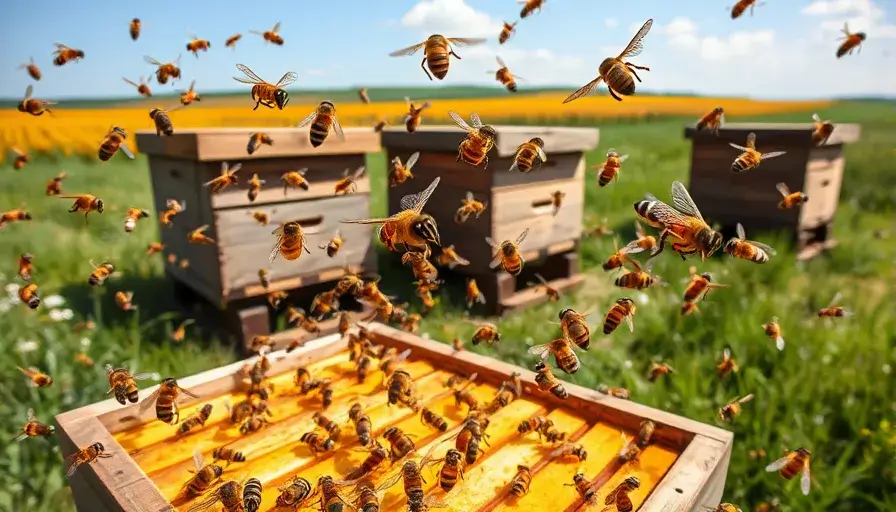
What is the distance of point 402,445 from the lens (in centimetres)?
213

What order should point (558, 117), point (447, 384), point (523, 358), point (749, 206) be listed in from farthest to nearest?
point (558, 117) → point (749, 206) → point (523, 358) → point (447, 384)

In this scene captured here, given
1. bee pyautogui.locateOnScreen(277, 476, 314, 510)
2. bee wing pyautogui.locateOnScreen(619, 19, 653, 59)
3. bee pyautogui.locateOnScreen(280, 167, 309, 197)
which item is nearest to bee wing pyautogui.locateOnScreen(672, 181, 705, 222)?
bee wing pyautogui.locateOnScreen(619, 19, 653, 59)

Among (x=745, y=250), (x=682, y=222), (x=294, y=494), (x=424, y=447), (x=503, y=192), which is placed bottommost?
(x=424, y=447)

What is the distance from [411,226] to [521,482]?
36.5 inches

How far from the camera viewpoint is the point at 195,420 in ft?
7.88

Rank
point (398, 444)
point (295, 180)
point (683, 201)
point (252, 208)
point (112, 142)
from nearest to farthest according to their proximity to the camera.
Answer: point (683, 201) < point (398, 444) < point (112, 142) < point (295, 180) < point (252, 208)

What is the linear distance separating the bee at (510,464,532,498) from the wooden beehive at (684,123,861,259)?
5.52 m

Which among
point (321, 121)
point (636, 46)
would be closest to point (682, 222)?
point (636, 46)

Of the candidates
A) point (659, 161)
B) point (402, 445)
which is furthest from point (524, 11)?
point (659, 161)

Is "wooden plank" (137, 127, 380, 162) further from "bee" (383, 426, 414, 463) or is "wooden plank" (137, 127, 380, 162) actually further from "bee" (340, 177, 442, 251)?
"bee" (383, 426, 414, 463)

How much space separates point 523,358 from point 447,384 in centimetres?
147

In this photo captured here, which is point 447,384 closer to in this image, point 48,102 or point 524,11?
point 524,11

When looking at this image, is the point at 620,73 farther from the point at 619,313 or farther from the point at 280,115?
the point at 280,115

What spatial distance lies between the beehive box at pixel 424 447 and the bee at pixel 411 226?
2.71 ft
